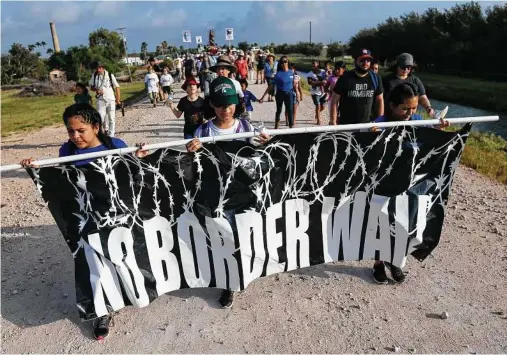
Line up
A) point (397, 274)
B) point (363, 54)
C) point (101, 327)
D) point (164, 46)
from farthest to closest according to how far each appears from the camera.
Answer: point (164, 46) < point (363, 54) < point (397, 274) < point (101, 327)

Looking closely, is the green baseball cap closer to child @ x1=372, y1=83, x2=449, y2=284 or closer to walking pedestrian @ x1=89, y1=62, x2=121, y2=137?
child @ x1=372, y1=83, x2=449, y2=284

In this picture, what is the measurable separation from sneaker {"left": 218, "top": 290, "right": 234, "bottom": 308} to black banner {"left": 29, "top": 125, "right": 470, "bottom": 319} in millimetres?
96

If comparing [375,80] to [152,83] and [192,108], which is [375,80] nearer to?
[192,108]

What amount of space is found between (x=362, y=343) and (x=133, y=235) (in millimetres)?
2107

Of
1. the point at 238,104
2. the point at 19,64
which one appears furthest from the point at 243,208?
the point at 19,64

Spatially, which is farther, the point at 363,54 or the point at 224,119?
the point at 363,54

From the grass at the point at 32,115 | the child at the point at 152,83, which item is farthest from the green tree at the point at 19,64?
the child at the point at 152,83

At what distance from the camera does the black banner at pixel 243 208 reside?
334 centimetres

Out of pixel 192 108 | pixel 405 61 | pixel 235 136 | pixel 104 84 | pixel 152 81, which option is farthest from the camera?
pixel 152 81

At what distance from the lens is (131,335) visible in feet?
11.3

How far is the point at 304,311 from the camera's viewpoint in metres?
3.63

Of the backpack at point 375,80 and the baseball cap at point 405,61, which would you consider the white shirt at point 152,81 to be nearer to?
the backpack at point 375,80

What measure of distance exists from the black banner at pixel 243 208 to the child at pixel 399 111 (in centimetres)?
15

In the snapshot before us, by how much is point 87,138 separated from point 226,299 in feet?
6.27
